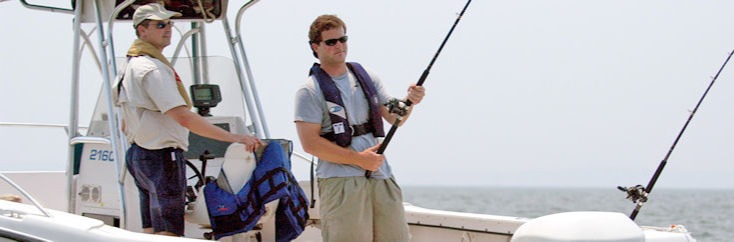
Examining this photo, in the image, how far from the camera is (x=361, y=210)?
5191 millimetres

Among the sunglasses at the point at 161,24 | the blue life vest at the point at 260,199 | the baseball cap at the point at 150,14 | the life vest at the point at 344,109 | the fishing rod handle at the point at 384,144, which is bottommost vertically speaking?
the blue life vest at the point at 260,199

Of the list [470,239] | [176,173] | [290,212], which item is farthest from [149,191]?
[470,239]

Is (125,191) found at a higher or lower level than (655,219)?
higher

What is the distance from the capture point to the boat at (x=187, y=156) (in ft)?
16.9

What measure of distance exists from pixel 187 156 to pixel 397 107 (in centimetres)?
145

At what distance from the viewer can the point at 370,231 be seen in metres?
5.26

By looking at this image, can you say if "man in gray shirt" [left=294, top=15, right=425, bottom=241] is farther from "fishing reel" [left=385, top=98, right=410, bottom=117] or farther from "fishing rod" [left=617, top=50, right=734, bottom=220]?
"fishing rod" [left=617, top=50, right=734, bottom=220]

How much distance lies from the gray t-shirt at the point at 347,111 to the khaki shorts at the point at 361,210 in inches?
1.3

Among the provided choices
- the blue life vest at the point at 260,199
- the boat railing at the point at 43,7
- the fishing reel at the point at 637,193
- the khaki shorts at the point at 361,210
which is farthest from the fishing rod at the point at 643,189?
the boat railing at the point at 43,7

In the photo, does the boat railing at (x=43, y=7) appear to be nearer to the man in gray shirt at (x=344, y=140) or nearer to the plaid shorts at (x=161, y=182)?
the plaid shorts at (x=161, y=182)

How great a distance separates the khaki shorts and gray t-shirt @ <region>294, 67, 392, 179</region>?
0.03 m

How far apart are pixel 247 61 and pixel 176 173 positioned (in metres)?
1.38

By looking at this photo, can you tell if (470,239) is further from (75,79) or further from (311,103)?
(75,79)

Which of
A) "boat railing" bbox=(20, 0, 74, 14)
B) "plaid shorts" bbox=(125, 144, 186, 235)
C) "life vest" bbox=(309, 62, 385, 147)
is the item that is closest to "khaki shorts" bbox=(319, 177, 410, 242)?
"life vest" bbox=(309, 62, 385, 147)
